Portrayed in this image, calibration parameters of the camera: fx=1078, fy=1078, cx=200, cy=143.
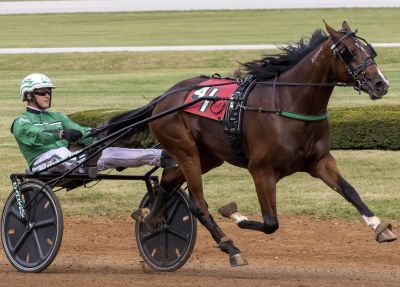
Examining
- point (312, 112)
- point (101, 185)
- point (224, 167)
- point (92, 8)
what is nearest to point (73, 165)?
point (312, 112)

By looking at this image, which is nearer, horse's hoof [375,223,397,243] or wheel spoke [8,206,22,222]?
horse's hoof [375,223,397,243]

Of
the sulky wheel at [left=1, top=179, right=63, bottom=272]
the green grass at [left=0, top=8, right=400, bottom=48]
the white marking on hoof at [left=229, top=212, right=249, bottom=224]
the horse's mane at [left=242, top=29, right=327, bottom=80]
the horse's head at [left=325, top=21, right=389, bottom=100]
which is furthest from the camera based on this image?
the green grass at [left=0, top=8, right=400, bottom=48]

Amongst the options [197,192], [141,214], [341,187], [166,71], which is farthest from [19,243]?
[166,71]

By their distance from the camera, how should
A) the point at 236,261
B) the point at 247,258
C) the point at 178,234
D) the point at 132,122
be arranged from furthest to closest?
the point at 247,258
the point at 132,122
the point at 178,234
the point at 236,261

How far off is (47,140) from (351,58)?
259 cm

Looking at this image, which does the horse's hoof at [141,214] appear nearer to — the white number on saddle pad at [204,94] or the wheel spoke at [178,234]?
the wheel spoke at [178,234]

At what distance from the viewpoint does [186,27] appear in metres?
35.7

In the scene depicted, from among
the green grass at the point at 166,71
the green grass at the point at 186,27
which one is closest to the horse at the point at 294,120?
the green grass at the point at 166,71

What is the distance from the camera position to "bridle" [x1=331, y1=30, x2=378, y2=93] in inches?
276

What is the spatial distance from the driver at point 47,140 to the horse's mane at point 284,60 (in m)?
1.05

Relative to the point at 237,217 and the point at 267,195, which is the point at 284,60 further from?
the point at 237,217

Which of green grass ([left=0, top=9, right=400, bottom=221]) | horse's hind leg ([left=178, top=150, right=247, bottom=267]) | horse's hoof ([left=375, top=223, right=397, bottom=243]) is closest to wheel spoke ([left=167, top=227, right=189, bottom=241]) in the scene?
horse's hind leg ([left=178, top=150, right=247, bottom=267])

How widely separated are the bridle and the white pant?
1783mm

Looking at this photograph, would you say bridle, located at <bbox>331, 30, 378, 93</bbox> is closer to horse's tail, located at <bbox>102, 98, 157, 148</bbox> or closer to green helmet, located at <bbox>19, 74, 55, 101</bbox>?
horse's tail, located at <bbox>102, 98, 157, 148</bbox>
